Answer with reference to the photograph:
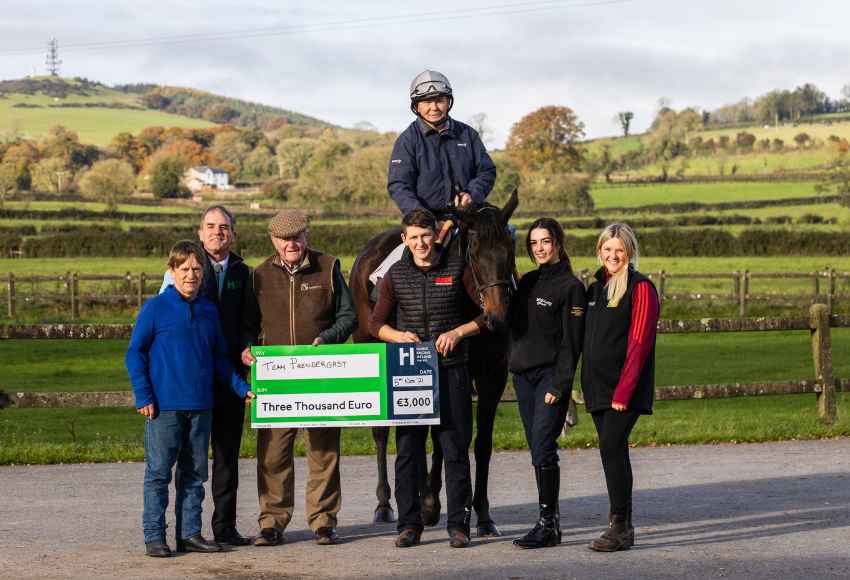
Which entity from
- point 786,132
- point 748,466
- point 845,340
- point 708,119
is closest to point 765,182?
point 786,132

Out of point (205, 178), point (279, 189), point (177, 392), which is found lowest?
point (177, 392)

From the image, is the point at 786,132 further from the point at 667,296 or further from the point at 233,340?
the point at 233,340

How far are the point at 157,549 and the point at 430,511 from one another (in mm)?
1893

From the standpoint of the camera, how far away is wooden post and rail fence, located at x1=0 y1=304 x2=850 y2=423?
11336 millimetres

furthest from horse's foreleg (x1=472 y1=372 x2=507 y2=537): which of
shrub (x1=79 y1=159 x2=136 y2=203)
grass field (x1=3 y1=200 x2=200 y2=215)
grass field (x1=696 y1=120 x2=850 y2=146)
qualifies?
grass field (x1=696 y1=120 x2=850 y2=146)

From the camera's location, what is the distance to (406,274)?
761 cm

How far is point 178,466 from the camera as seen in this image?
742 cm

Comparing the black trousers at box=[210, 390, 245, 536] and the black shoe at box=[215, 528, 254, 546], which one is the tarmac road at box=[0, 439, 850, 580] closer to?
the black shoe at box=[215, 528, 254, 546]

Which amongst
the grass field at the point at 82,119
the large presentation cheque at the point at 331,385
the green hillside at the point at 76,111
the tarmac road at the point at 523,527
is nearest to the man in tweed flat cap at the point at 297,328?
the large presentation cheque at the point at 331,385

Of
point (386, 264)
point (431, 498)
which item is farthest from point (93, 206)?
point (431, 498)

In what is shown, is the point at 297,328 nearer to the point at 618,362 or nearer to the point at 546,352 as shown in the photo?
the point at 546,352

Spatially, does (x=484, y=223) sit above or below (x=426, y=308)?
above

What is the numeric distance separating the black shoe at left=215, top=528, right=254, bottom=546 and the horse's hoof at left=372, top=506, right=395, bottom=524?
1.14m

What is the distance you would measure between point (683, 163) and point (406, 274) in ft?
298
